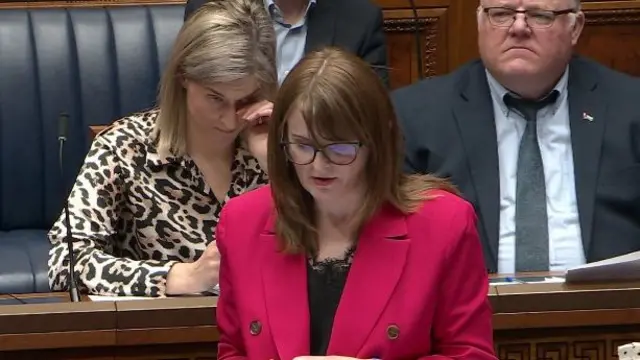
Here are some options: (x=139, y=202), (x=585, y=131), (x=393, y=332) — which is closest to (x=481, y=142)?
(x=585, y=131)

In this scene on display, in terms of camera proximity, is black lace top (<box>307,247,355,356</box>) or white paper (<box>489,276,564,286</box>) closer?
black lace top (<box>307,247,355,356</box>)

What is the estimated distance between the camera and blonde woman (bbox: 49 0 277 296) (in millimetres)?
2486

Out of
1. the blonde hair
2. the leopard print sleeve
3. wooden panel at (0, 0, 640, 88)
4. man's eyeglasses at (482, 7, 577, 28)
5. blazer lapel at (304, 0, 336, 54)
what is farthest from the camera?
wooden panel at (0, 0, 640, 88)

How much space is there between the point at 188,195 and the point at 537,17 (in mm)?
873

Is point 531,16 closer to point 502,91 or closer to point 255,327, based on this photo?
point 502,91

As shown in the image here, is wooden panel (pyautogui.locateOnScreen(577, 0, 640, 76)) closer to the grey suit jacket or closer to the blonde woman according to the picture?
the grey suit jacket

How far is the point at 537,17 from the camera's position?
2.84 metres

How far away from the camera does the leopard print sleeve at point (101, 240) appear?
2359 millimetres

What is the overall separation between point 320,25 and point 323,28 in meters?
0.01

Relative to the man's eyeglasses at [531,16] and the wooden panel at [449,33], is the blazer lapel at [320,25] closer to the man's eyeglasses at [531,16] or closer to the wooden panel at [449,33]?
the wooden panel at [449,33]

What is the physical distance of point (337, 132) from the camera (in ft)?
5.93

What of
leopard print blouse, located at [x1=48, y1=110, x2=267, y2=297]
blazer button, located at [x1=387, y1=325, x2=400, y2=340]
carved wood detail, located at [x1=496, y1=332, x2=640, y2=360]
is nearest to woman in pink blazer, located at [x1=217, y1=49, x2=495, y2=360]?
blazer button, located at [x1=387, y1=325, x2=400, y2=340]

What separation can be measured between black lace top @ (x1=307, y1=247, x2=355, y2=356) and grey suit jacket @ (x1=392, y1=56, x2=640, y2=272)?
829 mm

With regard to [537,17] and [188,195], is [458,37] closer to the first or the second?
[537,17]
